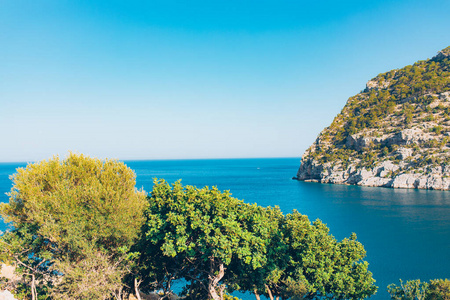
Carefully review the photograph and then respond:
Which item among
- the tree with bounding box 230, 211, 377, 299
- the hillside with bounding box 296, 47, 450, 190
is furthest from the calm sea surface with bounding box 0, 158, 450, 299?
the tree with bounding box 230, 211, 377, 299

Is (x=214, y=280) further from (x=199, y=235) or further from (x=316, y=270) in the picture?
(x=316, y=270)

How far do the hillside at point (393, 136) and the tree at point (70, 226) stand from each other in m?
107

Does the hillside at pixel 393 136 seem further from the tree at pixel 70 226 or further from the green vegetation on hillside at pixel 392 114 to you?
the tree at pixel 70 226

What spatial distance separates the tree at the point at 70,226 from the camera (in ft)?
61.3

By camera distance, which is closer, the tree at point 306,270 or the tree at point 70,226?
the tree at point 70,226

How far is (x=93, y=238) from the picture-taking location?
19.5 meters

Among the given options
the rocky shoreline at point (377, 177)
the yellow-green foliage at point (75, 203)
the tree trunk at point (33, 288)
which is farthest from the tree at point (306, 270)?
the rocky shoreline at point (377, 177)

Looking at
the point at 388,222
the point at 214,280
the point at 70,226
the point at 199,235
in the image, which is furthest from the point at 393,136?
the point at 70,226

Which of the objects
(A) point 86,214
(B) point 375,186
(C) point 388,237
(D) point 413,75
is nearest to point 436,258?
(C) point 388,237

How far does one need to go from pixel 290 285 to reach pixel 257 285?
8.82 feet

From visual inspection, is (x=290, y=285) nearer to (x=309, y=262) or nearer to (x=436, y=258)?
(x=309, y=262)

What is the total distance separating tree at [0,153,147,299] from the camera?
1869 centimetres

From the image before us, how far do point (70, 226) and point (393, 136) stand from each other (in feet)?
408

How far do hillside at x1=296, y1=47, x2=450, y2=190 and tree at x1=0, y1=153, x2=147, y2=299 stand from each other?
10669cm
